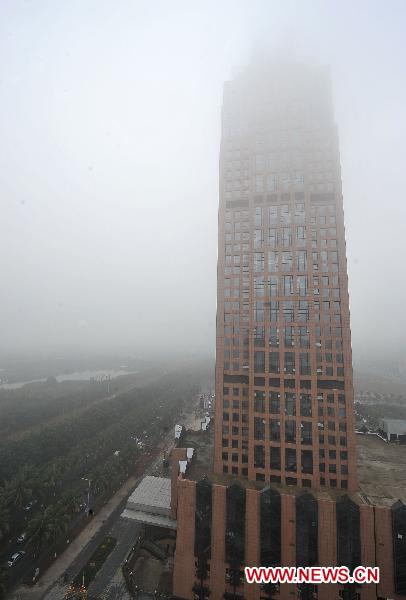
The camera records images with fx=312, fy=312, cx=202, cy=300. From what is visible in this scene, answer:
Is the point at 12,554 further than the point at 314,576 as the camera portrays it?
Yes

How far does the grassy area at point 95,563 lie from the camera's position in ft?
130

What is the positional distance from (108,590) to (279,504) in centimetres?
2347

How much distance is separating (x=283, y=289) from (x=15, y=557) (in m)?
53.5

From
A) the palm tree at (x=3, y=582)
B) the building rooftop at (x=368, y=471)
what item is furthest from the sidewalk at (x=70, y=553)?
the building rooftop at (x=368, y=471)

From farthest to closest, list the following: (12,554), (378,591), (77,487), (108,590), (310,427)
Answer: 1. (77,487)
2. (12,554)
3. (310,427)
4. (108,590)
5. (378,591)

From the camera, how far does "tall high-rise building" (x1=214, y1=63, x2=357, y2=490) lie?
41219 millimetres

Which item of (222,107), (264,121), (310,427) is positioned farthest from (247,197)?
(310,427)

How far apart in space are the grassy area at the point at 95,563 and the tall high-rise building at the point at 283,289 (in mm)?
19957

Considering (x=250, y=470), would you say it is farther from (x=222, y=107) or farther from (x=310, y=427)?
(x=222, y=107)

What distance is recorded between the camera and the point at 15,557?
43.7 m

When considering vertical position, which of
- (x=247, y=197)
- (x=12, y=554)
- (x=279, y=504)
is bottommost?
(x=12, y=554)

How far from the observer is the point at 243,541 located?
35.5m

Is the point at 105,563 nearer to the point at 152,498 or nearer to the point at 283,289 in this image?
the point at 152,498

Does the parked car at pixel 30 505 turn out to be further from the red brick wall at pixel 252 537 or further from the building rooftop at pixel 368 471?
the red brick wall at pixel 252 537
